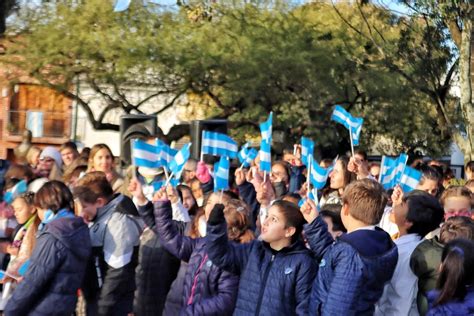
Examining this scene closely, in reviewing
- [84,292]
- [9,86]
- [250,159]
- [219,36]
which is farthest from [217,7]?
[84,292]

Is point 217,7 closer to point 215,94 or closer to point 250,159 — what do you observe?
point 215,94

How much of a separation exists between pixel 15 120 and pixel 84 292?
31.8 metres

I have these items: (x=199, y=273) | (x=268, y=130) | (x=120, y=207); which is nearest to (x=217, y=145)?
(x=268, y=130)

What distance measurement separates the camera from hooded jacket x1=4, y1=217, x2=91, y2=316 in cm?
643

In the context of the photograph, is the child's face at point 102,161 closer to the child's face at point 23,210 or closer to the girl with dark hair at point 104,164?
the girl with dark hair at point 104,164

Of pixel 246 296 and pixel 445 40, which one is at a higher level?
pixel 445 40

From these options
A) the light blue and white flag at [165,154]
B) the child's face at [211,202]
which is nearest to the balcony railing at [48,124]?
the light blue and white flag at [165,154]

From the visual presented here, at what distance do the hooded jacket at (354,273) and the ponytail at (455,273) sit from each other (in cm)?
31

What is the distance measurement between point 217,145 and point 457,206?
10.6 feet

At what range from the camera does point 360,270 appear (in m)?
5.43

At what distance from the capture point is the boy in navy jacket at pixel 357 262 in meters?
5.43

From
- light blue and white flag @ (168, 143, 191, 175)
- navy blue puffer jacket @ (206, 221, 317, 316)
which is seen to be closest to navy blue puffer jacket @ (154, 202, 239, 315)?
navy blue puffer jacket @ (206, 221, 317, 316)

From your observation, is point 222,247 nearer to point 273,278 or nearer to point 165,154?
point 273,278

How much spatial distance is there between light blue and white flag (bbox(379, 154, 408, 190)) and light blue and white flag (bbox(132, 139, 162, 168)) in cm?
262
